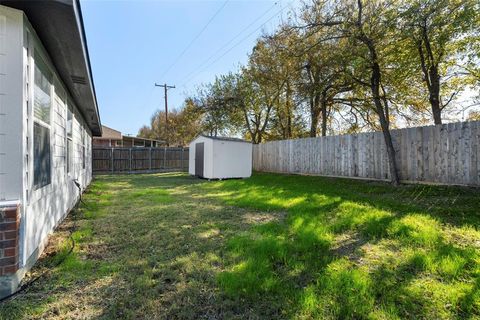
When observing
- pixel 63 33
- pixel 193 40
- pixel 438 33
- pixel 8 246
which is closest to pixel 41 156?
pixel 8 246

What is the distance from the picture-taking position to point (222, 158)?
10.9m

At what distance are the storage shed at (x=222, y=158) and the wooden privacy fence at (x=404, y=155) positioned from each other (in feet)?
6.04

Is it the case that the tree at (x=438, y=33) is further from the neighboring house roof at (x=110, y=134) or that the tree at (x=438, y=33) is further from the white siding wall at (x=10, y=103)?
the neighboring house roof at (x=110, y=134)

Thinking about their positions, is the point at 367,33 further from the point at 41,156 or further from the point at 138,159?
the point at 138,159

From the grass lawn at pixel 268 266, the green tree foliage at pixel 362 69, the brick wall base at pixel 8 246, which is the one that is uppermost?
the green tree foliage at pixel 362 69

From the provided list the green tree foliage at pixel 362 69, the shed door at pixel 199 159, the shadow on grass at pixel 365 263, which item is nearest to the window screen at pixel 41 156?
the shadow on grass at pixel 365 263

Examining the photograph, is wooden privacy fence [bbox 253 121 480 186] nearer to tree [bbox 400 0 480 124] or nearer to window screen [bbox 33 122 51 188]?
tree [bbox 400 0 480 124]

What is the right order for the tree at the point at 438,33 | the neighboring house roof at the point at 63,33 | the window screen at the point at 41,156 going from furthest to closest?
the tree at the point at 438,33 < the window screen at the point at 41,156 < the neighboring house roof at the point at 63,33

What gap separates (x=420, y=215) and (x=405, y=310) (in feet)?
9.29

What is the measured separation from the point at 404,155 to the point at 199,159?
25.9ft

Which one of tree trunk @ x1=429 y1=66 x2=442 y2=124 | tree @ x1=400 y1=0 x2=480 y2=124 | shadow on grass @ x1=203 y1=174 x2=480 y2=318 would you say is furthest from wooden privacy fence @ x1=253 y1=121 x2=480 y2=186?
tree @ x1=400 y1=0 x2=480 y2=124

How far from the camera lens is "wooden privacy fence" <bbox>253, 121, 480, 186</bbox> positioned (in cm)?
561

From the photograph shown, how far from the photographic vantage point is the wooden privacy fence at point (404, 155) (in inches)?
221

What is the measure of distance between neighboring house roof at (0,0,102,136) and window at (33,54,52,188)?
22 centimetres
